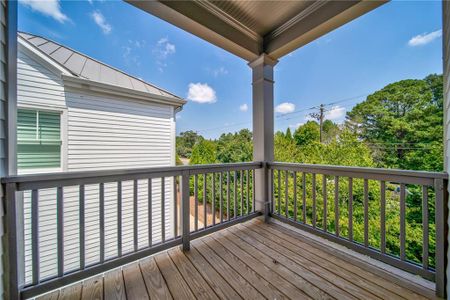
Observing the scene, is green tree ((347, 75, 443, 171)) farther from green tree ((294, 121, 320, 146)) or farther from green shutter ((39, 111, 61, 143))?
green shutter ((39, 111, 61, 143))

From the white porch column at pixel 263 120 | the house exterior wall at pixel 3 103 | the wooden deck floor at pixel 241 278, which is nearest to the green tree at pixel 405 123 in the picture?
the white porch column at pixel 263 120

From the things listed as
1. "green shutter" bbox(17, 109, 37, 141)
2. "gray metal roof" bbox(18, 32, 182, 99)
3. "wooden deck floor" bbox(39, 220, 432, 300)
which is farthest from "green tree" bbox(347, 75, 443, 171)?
"green shutter" bbox(17, 109, 37, 141)

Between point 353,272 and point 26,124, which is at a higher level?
point 26,124

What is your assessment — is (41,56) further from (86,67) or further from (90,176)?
(90,176)

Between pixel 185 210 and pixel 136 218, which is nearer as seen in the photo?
pixel 136 218

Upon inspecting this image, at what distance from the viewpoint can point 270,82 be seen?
2.76 m

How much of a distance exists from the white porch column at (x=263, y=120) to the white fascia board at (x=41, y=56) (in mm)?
2781

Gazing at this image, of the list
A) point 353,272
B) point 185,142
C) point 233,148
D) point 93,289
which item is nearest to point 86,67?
point 185,142

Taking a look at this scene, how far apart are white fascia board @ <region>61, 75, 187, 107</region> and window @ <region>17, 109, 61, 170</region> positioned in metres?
0.56

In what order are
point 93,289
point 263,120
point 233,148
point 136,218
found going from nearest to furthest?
point 93,289 → point 136,218 → point 263,120 → point 233,148

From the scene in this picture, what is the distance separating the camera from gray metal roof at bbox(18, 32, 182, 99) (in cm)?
Result: 243

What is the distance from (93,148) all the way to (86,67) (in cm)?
133

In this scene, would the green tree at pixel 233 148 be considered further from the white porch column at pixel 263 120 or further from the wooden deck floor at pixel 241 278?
the wooden deck floor at pixel 241 278

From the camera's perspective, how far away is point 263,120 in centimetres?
267
